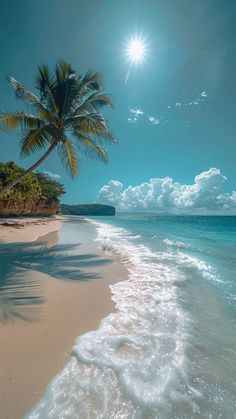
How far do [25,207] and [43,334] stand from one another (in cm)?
2943

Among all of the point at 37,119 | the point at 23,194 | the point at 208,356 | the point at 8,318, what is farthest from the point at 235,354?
the point at 23,194

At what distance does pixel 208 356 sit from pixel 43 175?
45.7m

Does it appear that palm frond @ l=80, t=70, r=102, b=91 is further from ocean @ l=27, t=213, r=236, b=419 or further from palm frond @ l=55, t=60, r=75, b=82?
ocean @ l=27, t=213, r=236, b=419

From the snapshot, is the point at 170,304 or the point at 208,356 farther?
the point at 170,304

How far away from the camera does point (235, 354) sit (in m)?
2.72

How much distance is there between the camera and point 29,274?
17.2 ft

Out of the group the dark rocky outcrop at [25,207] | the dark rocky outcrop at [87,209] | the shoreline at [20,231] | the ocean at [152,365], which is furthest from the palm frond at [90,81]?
the dark rocky outcrop at [87,209]

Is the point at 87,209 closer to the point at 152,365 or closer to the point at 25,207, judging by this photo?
the point at 25,207

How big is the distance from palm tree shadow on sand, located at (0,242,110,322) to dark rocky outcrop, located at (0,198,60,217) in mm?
17978

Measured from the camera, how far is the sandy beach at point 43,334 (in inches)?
75.2

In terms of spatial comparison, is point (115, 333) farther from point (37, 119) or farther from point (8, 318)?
point (37, 119)

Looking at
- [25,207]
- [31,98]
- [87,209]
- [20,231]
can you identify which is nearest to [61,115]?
[31,98]

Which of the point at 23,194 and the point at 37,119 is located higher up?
the point at 37,119

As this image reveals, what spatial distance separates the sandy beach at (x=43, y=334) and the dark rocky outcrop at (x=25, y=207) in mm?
22180
